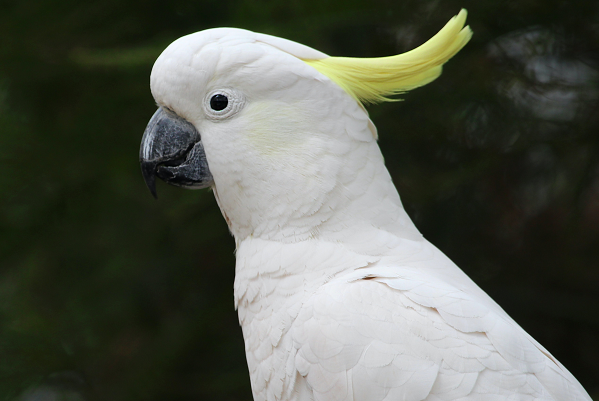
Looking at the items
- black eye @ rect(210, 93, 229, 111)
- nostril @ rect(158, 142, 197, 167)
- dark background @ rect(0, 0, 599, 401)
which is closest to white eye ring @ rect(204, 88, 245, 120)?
black eye @ rect(210, 93, 229, 111)

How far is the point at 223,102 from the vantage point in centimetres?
118

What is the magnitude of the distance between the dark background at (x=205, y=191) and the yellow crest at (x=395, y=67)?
721mm

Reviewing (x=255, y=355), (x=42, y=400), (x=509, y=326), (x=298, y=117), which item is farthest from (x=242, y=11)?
(x=42, y=400)

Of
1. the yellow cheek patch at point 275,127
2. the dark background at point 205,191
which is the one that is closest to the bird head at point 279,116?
the yellow cheek patch at point 275,127

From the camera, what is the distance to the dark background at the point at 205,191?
2.04 metres

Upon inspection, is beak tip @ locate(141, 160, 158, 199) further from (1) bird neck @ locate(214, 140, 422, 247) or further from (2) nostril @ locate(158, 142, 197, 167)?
(1) bird neck @ locate(214, 140, 422, 247)

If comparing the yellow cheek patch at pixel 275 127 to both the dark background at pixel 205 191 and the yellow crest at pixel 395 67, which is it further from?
the dark background at pixel 205 191

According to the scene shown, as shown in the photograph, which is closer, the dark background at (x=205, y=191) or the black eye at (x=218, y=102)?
the black eye at (x=218, y=102)

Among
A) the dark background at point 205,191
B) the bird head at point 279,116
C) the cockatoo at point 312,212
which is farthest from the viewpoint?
the dark background at point 205,191

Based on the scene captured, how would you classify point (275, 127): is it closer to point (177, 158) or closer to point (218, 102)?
point (218, 102)

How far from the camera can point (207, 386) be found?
7.48 feet

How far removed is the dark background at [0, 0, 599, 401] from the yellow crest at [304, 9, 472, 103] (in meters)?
0.72

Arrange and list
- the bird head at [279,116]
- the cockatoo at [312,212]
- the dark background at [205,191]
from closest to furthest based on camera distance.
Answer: the cockatoo at [312,212]
the bird head at [279,116]
the dark background at [205,191]

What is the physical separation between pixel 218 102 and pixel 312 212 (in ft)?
1.02
